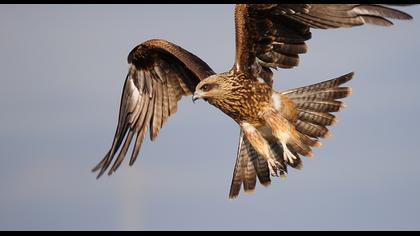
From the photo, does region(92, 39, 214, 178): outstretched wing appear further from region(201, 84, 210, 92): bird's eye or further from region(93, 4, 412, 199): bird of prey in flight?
region(201, 84, 210, 92): bird's eye

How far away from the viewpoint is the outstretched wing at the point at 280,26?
45.2ft

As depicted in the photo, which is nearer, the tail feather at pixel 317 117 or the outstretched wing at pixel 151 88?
the tail feather at pixel 317 117

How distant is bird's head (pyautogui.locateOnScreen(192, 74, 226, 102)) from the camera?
15133mm

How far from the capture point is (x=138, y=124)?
16.5 meters

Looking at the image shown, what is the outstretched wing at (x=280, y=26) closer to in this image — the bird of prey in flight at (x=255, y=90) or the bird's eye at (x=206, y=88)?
the bird of prey in flight at (x=255, y=90)

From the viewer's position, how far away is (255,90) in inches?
596

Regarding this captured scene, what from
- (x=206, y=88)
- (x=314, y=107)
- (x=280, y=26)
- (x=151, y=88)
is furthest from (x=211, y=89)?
(x=151, y=88)

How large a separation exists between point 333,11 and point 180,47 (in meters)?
3.15

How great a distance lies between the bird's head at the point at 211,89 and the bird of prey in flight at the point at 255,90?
0.05 ft

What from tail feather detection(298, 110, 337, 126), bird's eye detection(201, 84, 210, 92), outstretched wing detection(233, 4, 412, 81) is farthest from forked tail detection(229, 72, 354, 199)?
bird's eye detection(201, 84, 210, 92)

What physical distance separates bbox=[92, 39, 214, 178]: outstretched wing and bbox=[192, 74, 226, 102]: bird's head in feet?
3.30

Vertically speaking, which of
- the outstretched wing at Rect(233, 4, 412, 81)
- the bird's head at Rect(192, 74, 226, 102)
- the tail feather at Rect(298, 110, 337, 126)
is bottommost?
the tail feather at Rect(298, 110, 337, 126)

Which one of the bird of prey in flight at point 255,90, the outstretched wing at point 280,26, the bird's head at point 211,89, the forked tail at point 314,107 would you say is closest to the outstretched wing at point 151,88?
Answer: the bird of prey in flight at point 255,90

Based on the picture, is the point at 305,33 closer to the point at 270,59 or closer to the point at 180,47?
the point at 270,59
